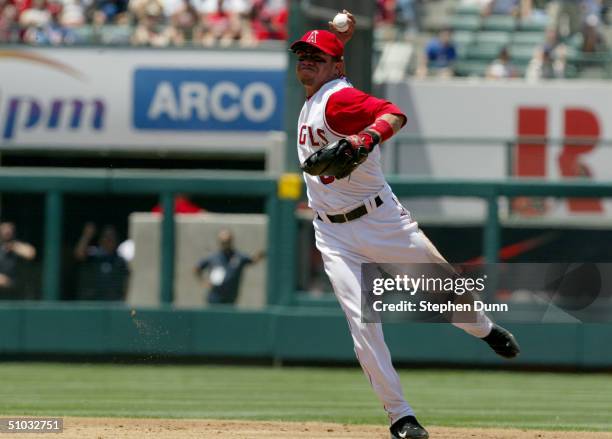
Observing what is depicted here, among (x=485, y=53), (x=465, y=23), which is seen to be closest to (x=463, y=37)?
(x=465, y=23)

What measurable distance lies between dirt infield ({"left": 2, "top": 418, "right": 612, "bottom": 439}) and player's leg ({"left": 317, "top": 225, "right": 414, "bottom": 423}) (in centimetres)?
52

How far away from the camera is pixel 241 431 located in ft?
23.4

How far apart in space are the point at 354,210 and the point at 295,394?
405cm

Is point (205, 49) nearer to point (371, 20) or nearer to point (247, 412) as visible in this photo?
point (371, 20)

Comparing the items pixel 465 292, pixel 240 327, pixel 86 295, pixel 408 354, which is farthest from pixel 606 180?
pixel 465 292

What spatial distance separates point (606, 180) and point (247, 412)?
20.7 feet

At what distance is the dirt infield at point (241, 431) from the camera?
6.86 metres

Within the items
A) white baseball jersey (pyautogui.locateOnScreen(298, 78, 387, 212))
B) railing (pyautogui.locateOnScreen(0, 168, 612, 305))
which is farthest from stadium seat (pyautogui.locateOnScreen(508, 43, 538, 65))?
white baseball jersey (pyautogui.locateOnScreen(298, 78, 387, 212))

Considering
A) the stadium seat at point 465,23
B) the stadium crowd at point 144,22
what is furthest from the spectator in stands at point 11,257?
the stadium seat at point 465,23

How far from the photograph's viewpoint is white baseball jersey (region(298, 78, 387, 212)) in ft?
21.4

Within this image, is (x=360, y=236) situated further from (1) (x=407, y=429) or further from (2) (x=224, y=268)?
(2) (x=224, y=268)

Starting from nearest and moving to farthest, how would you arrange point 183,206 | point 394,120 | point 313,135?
point 394,120
point 313,135
point 183,206

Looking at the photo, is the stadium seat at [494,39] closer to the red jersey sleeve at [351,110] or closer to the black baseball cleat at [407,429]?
the red jersey sleeve at [351,110]

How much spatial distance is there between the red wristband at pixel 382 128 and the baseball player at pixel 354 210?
3cm
